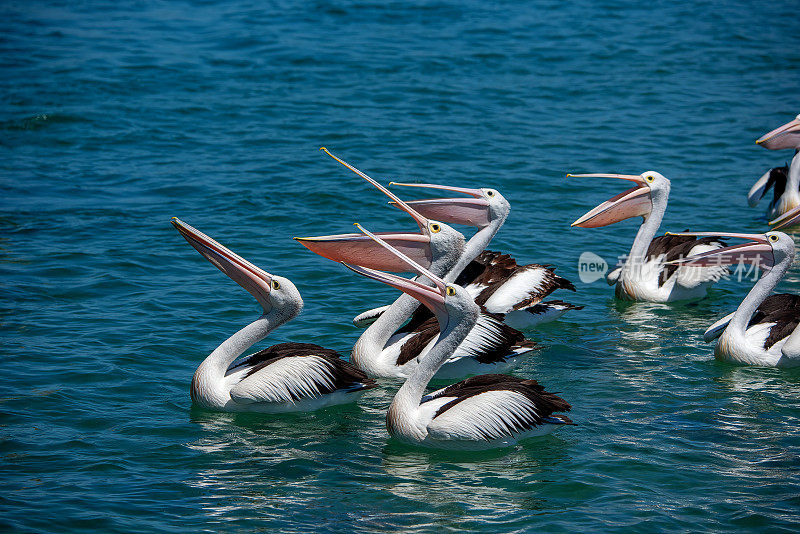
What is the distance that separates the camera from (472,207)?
6.82 meters

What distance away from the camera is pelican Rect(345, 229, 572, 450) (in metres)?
5.00

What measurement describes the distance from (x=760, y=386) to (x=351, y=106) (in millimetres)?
7212

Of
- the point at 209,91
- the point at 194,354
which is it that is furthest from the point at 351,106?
the point at 194,354

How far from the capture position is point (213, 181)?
989 cm

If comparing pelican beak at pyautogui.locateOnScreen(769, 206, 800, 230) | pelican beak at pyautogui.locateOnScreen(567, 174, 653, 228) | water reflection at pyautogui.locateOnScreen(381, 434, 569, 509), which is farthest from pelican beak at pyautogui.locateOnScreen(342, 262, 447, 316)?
pelican beak at pyautogui.locateOnScreen(769, 206, 800, 230)

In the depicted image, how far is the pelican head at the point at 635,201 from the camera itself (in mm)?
7616

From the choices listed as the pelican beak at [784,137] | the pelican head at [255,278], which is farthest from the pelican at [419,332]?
the pelican beak at [784,137]

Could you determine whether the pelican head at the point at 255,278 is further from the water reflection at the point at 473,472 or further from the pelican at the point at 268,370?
the water reflection at the point at 473,472

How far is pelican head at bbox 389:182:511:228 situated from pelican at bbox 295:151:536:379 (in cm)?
63

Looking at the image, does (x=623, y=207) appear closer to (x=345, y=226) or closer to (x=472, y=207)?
(x=472, y=207)

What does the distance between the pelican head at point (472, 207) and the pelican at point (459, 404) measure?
171cm

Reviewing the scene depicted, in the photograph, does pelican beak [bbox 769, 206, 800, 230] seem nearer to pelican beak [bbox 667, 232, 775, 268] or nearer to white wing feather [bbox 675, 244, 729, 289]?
white wing feather [bbox 675, 244, 729, 289]

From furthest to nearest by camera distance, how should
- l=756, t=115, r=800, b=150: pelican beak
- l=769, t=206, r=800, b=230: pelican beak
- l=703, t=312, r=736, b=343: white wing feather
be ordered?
l=756, t=115, r=800, b=150: pelican beak
l=769, t=206, r=800, b=230: pelican beak
l=703, t=312, r=736, b=343: white wing feather

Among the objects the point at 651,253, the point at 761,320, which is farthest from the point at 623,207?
the point at 761,320
